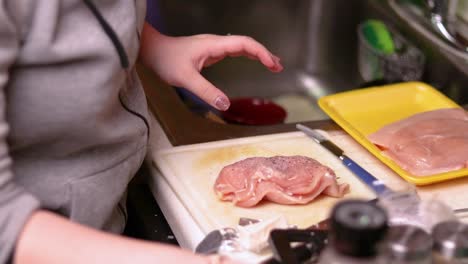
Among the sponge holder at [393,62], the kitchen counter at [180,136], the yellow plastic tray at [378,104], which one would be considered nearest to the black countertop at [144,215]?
the kitchen counter at [180,136]

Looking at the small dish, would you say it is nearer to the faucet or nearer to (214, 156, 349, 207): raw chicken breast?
the faucet

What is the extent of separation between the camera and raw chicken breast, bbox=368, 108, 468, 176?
88 cm

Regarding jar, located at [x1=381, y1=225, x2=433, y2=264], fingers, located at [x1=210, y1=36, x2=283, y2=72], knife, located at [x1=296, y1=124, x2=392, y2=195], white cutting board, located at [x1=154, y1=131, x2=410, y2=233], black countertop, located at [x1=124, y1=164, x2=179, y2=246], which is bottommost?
black countertop, located at [x1=124, y1=164, x2=179, y2=246]

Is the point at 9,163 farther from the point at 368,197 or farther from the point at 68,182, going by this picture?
the point at 368,197

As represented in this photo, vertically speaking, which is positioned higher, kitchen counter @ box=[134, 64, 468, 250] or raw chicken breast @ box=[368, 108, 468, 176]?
raw chicken breast @ box=[368, 108, 468, 176]

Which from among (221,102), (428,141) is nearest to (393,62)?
(428,141)

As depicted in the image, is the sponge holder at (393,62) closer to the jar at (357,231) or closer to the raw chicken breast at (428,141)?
the raw chicken breast at (428,141)

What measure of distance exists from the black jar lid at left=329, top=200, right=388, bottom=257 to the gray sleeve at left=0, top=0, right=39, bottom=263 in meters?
0.28

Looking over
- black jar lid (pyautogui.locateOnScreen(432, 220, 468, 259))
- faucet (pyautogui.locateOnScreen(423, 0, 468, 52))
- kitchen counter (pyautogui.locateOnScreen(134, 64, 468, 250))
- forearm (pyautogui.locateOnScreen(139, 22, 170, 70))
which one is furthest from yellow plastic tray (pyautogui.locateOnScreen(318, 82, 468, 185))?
black jar lid (pyautogui.locateOnScreen(432, 220, 468, 259))

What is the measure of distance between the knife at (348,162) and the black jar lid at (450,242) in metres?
0.19

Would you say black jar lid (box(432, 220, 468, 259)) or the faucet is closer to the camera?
black jar lid (box(432, 220, 468, 259))

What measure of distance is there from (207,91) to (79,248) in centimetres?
30

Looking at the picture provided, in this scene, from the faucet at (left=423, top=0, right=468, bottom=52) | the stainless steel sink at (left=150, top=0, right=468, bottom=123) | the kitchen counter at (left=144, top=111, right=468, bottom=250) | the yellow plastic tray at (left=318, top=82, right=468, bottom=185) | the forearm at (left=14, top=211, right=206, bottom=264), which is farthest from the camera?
the stainless steel sink at (left=150, top=0, right=468, bottom=123)

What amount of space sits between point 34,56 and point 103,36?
68 mm
